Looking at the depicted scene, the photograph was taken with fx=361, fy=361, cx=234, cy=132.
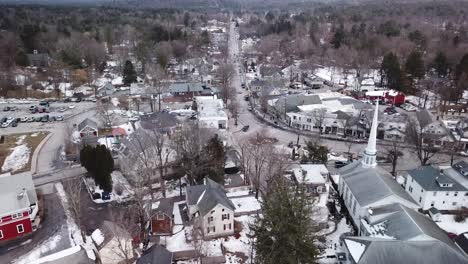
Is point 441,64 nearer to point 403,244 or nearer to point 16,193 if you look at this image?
point 403,244

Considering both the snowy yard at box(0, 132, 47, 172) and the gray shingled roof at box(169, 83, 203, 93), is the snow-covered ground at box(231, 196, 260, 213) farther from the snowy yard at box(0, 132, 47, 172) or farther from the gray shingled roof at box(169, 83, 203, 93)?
the gray shingled roof at box(169, 83, 203, 93)

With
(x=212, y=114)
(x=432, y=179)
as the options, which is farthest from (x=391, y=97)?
(x=432, y=179)

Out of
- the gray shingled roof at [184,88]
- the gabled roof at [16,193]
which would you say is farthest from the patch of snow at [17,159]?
the gray shingled roof at [184,88]

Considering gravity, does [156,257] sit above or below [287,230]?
below

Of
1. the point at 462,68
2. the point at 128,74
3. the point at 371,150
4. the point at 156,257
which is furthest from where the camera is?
the point at 128,74

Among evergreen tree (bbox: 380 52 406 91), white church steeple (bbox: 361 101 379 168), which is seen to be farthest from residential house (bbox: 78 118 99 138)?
evergreen tree (bbox: 380 52 406 91)

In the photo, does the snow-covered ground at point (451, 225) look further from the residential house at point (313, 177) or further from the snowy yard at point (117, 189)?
the snowy yard at point (117, 189)

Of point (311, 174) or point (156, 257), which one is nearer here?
point (156, 257)
